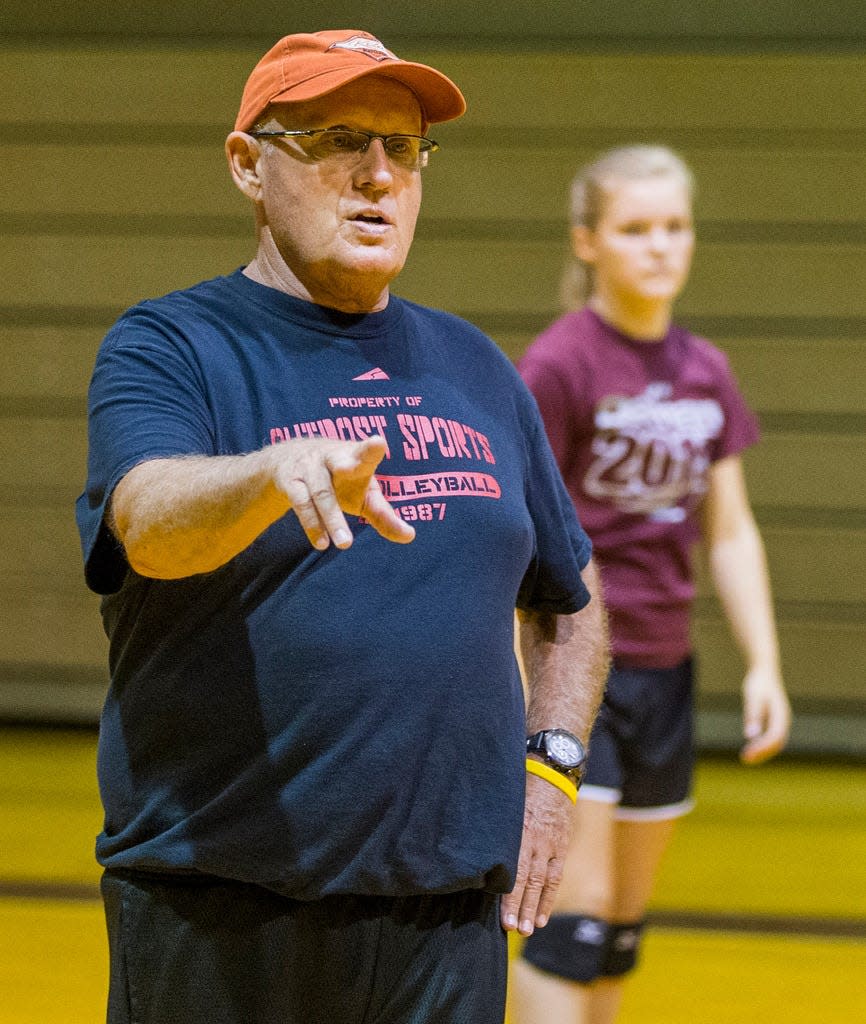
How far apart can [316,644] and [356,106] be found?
25.3 inches

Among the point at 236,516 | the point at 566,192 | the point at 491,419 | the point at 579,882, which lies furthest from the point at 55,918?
the point at 566,192

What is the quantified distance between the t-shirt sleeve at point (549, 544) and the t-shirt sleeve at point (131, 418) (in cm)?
50

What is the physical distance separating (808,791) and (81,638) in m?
3.00

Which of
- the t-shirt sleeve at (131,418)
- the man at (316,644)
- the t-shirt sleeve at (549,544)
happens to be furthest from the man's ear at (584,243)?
the t-shirt sleeve at (131,418)

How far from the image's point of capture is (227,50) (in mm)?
6305

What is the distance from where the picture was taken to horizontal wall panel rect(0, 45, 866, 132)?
6125 millimetres

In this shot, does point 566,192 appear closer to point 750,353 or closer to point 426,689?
point 750,353

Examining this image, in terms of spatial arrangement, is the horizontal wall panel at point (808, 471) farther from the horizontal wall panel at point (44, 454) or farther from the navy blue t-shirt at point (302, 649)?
the navy blue t-shirt at point (302, 649)

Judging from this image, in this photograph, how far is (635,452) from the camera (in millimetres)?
3166

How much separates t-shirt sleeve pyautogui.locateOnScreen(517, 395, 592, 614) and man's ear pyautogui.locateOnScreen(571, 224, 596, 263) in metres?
1.32

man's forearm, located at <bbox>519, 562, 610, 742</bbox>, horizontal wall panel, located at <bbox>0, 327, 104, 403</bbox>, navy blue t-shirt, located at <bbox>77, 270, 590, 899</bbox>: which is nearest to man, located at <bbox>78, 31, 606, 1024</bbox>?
navy blue t-shirt, located at <bbox>77, 270, 590, 899</bbox>

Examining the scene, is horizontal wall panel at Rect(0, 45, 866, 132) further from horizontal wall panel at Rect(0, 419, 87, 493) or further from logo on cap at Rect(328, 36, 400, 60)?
logo on cap at Rect(328, 36, 400, 60)

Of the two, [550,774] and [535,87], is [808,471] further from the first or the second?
[550,774]

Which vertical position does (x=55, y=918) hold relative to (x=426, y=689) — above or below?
below
